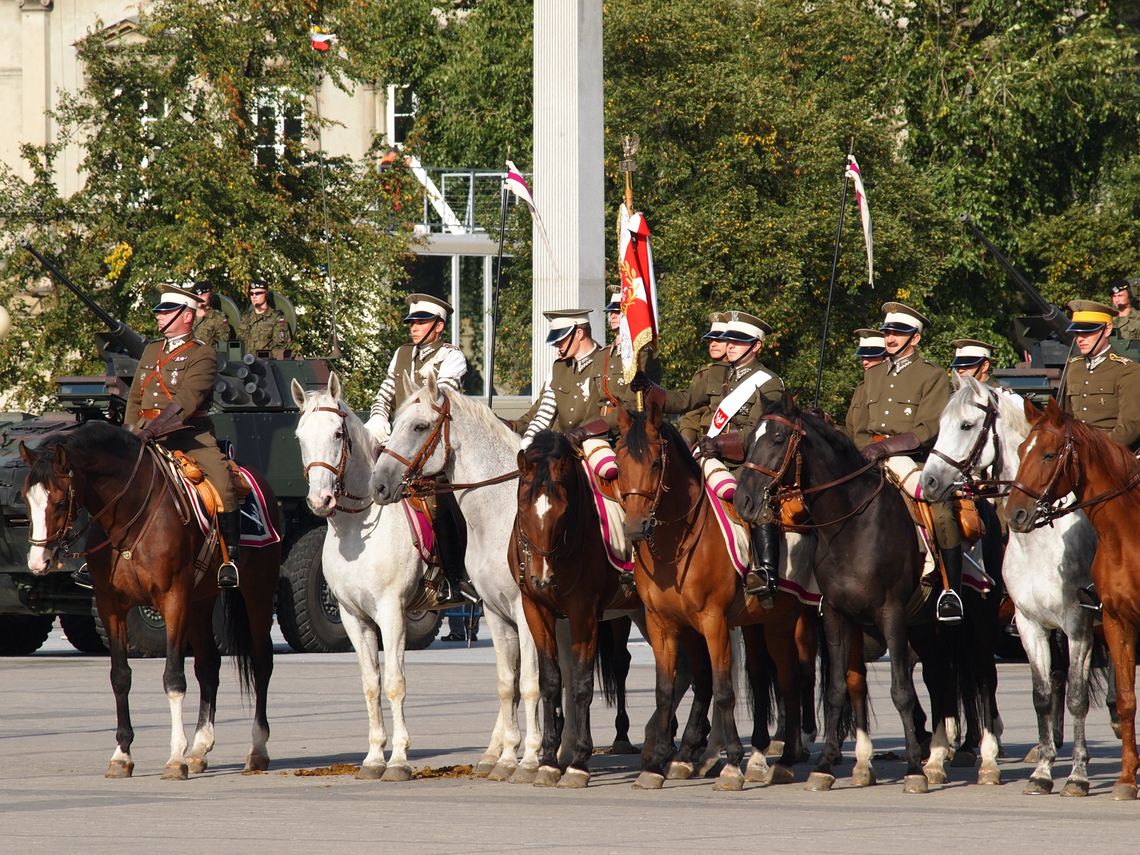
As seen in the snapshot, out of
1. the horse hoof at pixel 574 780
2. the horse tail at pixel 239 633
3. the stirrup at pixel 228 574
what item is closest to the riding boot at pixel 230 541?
the stirrup at pixel 228 574

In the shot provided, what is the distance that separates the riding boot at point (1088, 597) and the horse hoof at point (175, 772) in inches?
224

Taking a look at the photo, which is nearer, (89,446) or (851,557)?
(851,557)

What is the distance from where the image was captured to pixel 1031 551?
13.1 m

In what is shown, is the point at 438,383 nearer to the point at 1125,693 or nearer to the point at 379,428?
the point at 379,428

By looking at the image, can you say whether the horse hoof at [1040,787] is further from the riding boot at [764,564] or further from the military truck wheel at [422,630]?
the military truck wheel at [422,630]

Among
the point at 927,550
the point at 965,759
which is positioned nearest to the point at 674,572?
the point at 927,550

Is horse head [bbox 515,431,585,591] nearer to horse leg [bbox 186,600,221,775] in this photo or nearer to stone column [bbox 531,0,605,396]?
horse leg [bbox 186,600,221,775]

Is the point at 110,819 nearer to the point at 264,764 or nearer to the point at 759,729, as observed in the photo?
the point at 264,764

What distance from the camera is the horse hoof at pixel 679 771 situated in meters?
13.5

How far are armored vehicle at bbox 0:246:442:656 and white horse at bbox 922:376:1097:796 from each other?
11.3m

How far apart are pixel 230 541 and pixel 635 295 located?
10.7ft

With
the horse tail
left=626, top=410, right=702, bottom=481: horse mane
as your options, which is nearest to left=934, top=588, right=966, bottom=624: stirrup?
left=626, top=410, right=702, bottom=481: horse mane

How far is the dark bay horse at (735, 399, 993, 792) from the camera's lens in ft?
42.4

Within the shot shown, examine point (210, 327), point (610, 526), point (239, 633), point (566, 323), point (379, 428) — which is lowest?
point (239, 633)
